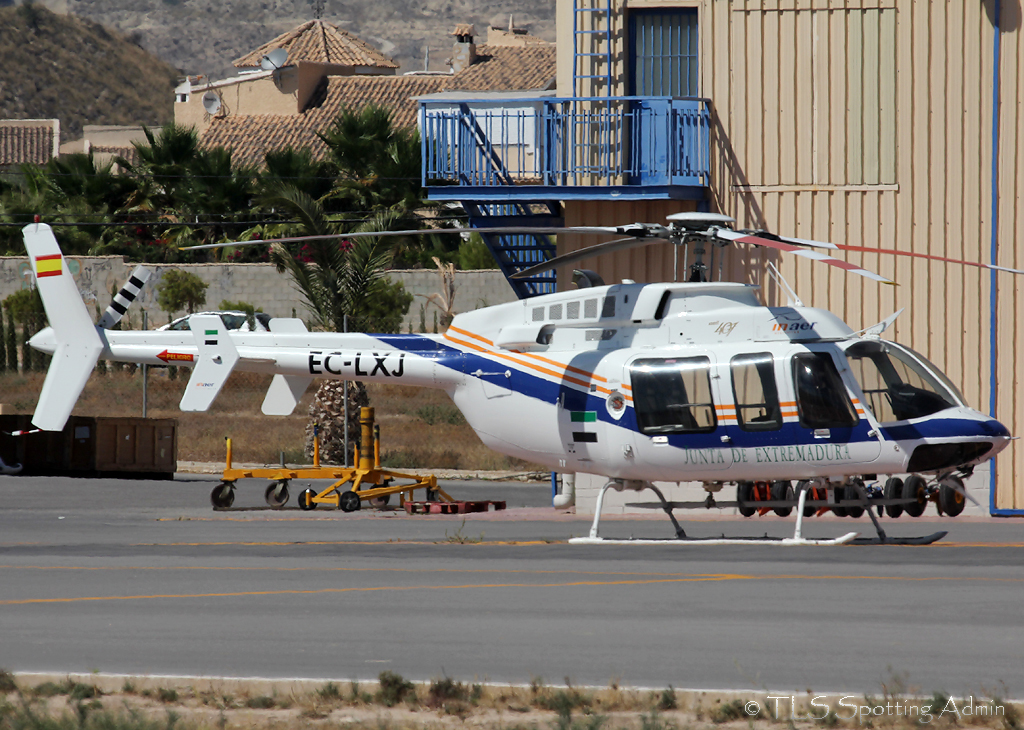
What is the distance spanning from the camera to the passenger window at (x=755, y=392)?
1445cm

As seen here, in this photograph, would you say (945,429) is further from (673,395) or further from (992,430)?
(673,395)

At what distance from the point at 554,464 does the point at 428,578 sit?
150 inches

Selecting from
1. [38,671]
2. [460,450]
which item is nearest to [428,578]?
[38,671]

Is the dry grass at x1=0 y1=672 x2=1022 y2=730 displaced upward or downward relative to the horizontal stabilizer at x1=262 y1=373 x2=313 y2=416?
downward

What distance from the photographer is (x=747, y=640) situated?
8.94m

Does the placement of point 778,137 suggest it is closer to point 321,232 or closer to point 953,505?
point 953,505

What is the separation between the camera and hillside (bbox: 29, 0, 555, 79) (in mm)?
178750

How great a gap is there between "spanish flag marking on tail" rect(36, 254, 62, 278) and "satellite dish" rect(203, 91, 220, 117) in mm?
64136

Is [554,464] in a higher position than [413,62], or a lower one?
lower

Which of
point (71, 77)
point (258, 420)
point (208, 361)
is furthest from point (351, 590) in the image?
point (71, 77)

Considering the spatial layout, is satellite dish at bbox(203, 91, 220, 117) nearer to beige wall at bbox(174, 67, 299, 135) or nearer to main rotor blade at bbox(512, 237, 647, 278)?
beige wall at bbox(174, 67, 299, 135)

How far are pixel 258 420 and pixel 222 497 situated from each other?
49.9 feet

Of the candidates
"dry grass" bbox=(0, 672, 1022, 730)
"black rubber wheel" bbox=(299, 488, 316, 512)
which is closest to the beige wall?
"black rubber wheel" bbox=(299, 488, 316, 512)

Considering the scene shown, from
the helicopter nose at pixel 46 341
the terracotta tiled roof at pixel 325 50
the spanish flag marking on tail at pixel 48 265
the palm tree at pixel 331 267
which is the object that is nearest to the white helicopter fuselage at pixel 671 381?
the helicopter nose at pixel 46 341
